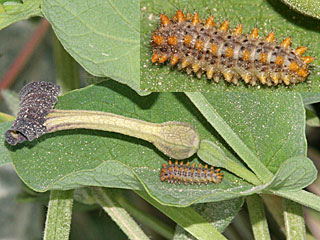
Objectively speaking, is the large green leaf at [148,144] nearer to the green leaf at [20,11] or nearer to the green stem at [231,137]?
the green stem at [231,137]

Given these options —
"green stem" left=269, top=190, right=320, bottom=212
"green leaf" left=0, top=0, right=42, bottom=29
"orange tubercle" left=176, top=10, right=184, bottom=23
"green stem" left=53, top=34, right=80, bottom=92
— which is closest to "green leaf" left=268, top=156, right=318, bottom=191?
"green stem" left=269, top=190, right=320, bottom=212

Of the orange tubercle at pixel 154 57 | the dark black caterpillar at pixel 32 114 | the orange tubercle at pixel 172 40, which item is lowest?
the dark black caterpillar at pixel 32 114

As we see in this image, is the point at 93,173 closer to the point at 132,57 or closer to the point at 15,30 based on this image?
the point at 132,57

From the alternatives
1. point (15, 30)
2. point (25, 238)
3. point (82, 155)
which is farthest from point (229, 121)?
point (15, 30)

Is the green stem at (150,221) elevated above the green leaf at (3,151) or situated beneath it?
situated beneath

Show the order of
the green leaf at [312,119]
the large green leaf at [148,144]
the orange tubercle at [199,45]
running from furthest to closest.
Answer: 1. the green leaf at [312,119]
2. the orange tubercle at [199,45]
3. the large green leaf at [148,144]

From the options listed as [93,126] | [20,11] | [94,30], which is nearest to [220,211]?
[93,126]

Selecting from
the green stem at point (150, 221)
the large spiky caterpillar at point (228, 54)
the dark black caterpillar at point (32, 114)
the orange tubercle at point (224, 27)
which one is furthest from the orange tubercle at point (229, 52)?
the green stem at point (150, 221)
